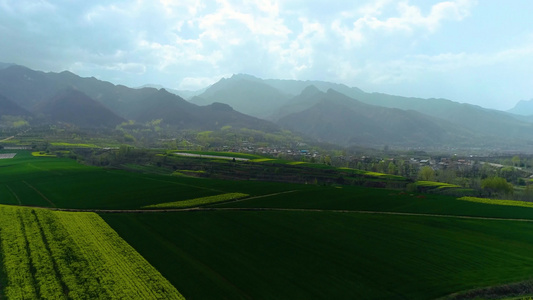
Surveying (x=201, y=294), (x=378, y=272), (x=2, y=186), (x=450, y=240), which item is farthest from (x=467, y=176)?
(x=2, y=186)

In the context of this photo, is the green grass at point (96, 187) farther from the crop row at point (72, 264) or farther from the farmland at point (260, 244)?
the crop row at point (72, 264)

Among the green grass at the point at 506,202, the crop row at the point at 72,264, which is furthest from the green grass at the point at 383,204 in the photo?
the crop row at the point at 72,264

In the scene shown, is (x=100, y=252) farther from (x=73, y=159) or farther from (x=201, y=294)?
(x=73, y=159)

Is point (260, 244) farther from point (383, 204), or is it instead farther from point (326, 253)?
point (383, 204)

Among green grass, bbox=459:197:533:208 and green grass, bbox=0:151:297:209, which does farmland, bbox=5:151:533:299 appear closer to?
green grass, bbox=0:151:297:209

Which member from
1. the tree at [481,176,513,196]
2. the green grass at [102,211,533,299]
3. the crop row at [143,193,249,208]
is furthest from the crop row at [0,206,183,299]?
the tree at [481,176,513,196]
